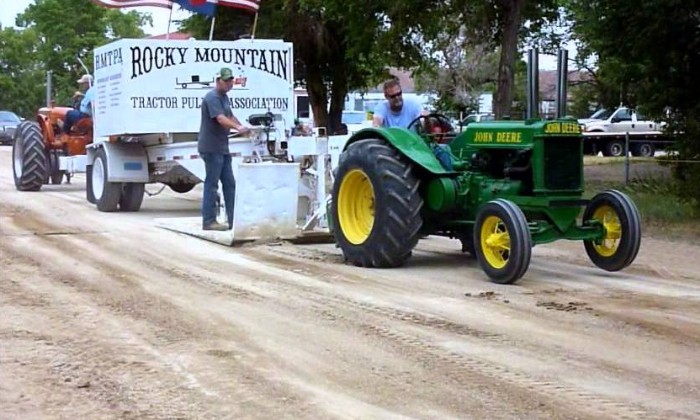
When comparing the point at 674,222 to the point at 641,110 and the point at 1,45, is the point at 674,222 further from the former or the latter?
the point at 1,45

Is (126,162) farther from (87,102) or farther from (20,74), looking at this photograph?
(20,74)

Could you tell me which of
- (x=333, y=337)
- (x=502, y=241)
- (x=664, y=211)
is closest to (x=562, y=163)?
(x=502, y=241)

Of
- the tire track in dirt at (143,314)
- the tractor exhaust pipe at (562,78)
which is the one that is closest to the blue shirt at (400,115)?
the tractor exhaust pipe at (562,78)

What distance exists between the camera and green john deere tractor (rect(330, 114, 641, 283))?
9289 mm

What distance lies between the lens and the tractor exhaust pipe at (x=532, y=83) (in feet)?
29.6

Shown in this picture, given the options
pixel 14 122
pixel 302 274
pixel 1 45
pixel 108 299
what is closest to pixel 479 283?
pixel 302 274

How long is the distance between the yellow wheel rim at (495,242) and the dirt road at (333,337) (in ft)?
0.75

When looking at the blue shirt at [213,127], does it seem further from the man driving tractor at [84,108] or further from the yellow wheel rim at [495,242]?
the man driving tractor at [84,108]

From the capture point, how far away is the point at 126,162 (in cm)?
1528

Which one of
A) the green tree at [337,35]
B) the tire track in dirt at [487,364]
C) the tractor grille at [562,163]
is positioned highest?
the green tree at [337,35]

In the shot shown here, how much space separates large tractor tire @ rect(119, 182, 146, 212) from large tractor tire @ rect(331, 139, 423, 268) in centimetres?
568

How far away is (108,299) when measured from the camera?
8.31 m

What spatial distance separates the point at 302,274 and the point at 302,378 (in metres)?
3.56

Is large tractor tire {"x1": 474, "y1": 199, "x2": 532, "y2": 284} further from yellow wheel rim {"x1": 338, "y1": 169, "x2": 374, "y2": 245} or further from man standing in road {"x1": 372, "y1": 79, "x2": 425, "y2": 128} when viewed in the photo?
man standing in road {"x1": 372, "y1": 79, "x2": 425, "y2": 128}
